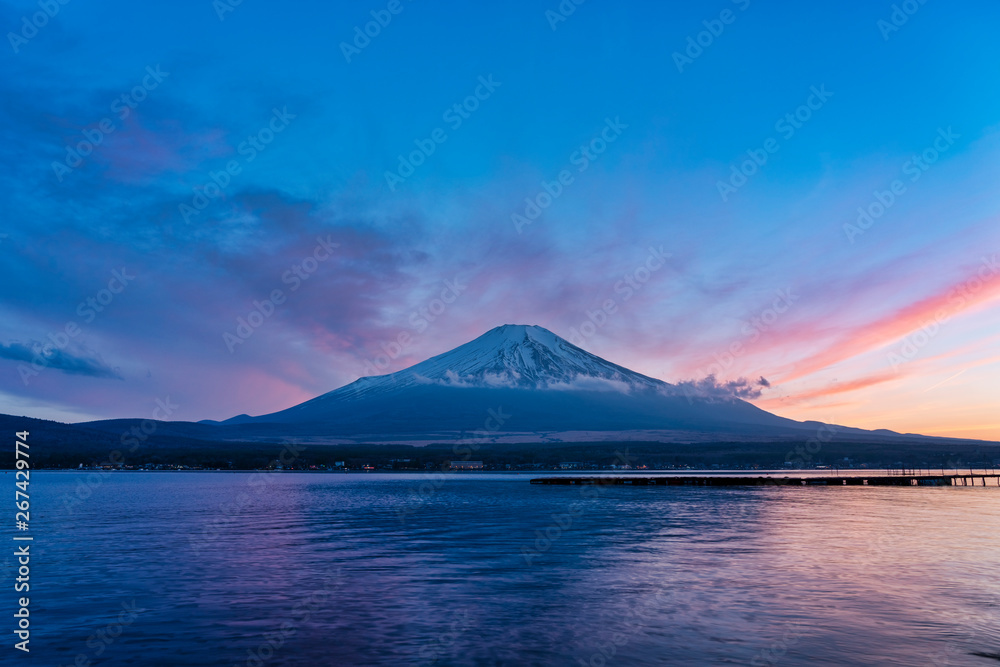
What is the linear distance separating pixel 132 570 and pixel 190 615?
38.6ft

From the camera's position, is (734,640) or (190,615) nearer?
(734,640)

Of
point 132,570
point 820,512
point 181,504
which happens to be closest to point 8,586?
point 132,570

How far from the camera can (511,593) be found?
96.2ft

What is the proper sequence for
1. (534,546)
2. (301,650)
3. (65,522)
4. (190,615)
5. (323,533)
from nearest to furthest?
1. (301,650)
2. (190,615)
3. (534,546)
4. (323,533)
5. (65,522)

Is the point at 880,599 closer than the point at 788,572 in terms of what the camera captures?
Yes

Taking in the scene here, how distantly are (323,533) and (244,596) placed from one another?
24186mm

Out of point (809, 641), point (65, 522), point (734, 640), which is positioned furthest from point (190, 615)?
point (65, 522)

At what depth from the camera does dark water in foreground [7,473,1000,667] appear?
68.2 feet

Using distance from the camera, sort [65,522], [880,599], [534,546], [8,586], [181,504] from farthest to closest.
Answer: [181,504] → [65,522] → [534,546] → [8,586] → [880,599]

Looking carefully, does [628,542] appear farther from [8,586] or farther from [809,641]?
[8,586]

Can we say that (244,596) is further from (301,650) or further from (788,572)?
(788,572)

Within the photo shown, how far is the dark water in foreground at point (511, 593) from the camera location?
20.8 metres

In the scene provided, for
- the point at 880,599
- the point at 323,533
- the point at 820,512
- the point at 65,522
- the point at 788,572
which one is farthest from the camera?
the point at 820,512

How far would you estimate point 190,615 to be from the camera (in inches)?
989
